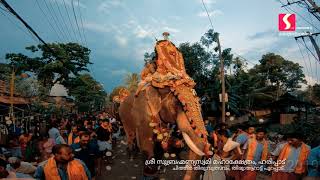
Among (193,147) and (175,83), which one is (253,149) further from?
(175,83)

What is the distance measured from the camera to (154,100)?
7.11 m

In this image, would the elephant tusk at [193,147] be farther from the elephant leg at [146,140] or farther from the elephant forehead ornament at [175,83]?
the elephant leg at [146,140]

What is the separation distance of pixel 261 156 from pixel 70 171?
12.7ft

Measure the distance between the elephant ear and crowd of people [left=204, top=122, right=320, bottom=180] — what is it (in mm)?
1336

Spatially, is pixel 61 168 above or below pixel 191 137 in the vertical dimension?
below

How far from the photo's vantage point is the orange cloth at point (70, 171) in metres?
3.85

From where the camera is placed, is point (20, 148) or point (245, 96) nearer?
point (20, 148)

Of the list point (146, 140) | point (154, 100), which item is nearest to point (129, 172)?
point (146, 140)

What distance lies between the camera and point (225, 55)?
21094 millimetres

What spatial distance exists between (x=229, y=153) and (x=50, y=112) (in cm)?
1550

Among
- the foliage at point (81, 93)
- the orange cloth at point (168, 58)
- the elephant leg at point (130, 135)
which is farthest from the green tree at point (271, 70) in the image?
the orange cloth at point (168, 58)

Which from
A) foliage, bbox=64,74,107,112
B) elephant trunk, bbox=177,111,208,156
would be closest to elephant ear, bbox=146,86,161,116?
elephant trunk, bbox=177,111,208,156

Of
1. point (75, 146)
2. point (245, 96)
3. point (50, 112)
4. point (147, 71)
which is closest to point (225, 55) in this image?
point (245, 96)

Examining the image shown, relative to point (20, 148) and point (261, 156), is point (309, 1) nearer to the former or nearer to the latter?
point (261, 156)
